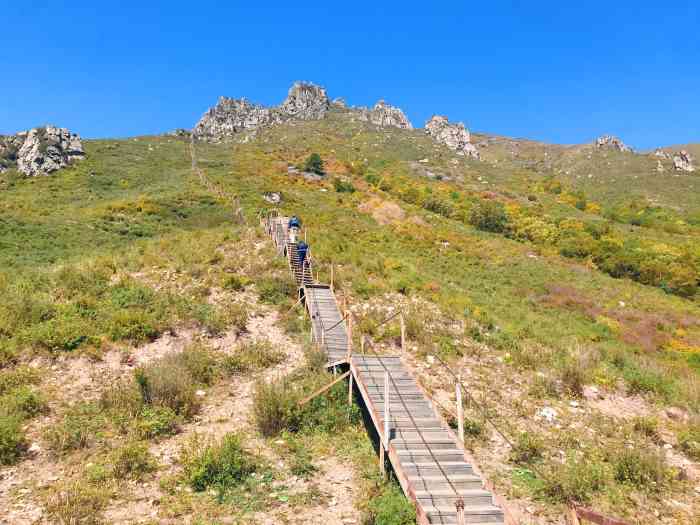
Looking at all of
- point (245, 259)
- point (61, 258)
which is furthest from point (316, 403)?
point (61, 258)

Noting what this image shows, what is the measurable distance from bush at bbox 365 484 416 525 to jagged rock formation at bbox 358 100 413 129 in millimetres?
116678

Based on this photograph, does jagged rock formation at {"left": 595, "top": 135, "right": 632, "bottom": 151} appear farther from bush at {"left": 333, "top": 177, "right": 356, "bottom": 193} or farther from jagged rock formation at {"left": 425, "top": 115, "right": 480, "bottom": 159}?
bush at {"left": 333, "top": 177, "right": 356, "bottom": 193}

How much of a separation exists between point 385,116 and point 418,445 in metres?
124

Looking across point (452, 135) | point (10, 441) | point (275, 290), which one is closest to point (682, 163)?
point (452, 135)

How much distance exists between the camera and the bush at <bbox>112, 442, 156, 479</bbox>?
24.8ft

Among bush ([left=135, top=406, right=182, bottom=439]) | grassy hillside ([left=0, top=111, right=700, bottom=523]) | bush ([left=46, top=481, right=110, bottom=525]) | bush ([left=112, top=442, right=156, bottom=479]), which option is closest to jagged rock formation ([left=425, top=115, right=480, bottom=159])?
grassy hillside ([left=0, top=111, right=700, bottom=523])

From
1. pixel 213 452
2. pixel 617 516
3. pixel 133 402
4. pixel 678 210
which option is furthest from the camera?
pixel 678 210

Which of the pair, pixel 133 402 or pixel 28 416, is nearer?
pixel 28 416

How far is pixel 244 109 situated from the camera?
113500 mm

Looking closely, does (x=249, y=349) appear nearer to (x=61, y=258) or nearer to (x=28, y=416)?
(x=28, y=416)

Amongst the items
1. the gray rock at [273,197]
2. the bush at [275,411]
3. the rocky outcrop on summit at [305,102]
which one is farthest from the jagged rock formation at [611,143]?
the bush at [275,411]

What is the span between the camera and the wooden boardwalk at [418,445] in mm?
6668

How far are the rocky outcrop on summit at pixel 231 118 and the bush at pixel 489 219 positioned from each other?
72.8 meters

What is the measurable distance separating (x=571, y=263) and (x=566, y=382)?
2780 centimetres
